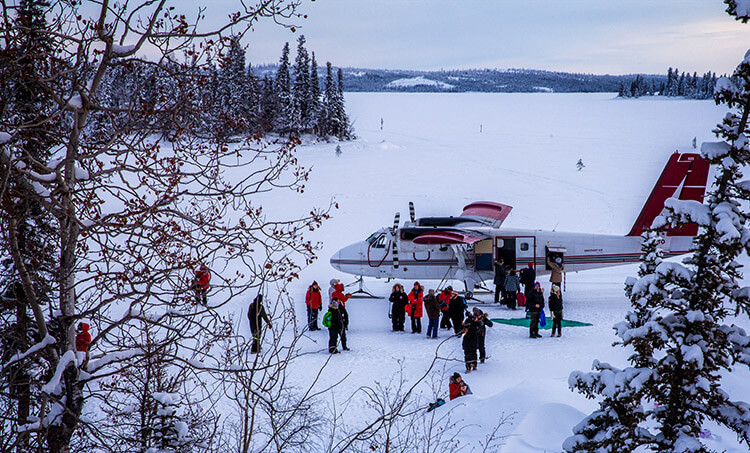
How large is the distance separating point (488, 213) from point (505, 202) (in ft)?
41.3

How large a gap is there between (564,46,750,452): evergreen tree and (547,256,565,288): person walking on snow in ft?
37.9

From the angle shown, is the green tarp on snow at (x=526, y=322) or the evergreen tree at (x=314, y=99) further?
the evergreen tree at (x=314, y=99)

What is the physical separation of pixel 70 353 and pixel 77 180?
1.71 m

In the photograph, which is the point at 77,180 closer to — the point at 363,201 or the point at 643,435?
the point at 643,435

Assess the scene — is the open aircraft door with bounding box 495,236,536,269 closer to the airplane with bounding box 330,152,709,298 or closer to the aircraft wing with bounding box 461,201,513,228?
the airplane with bounding box 330,152,709,298

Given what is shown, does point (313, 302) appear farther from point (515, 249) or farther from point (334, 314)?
point (515, 249)

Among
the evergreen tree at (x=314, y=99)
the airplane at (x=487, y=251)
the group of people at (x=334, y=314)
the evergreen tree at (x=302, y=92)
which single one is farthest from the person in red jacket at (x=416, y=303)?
the evergreen tree at (x=314, y=99)

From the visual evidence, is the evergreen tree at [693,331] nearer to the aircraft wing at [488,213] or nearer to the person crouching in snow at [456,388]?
the person crouching in snow at [456,388]

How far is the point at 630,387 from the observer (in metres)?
6.41

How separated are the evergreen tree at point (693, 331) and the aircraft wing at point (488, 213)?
14107mm

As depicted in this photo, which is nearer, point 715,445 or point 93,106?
point 93,106

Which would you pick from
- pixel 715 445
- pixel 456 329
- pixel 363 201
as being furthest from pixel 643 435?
pixel 363 201

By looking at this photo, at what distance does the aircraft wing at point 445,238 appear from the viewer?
693 inches

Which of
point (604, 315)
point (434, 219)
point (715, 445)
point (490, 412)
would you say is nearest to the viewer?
point (715, 445)
